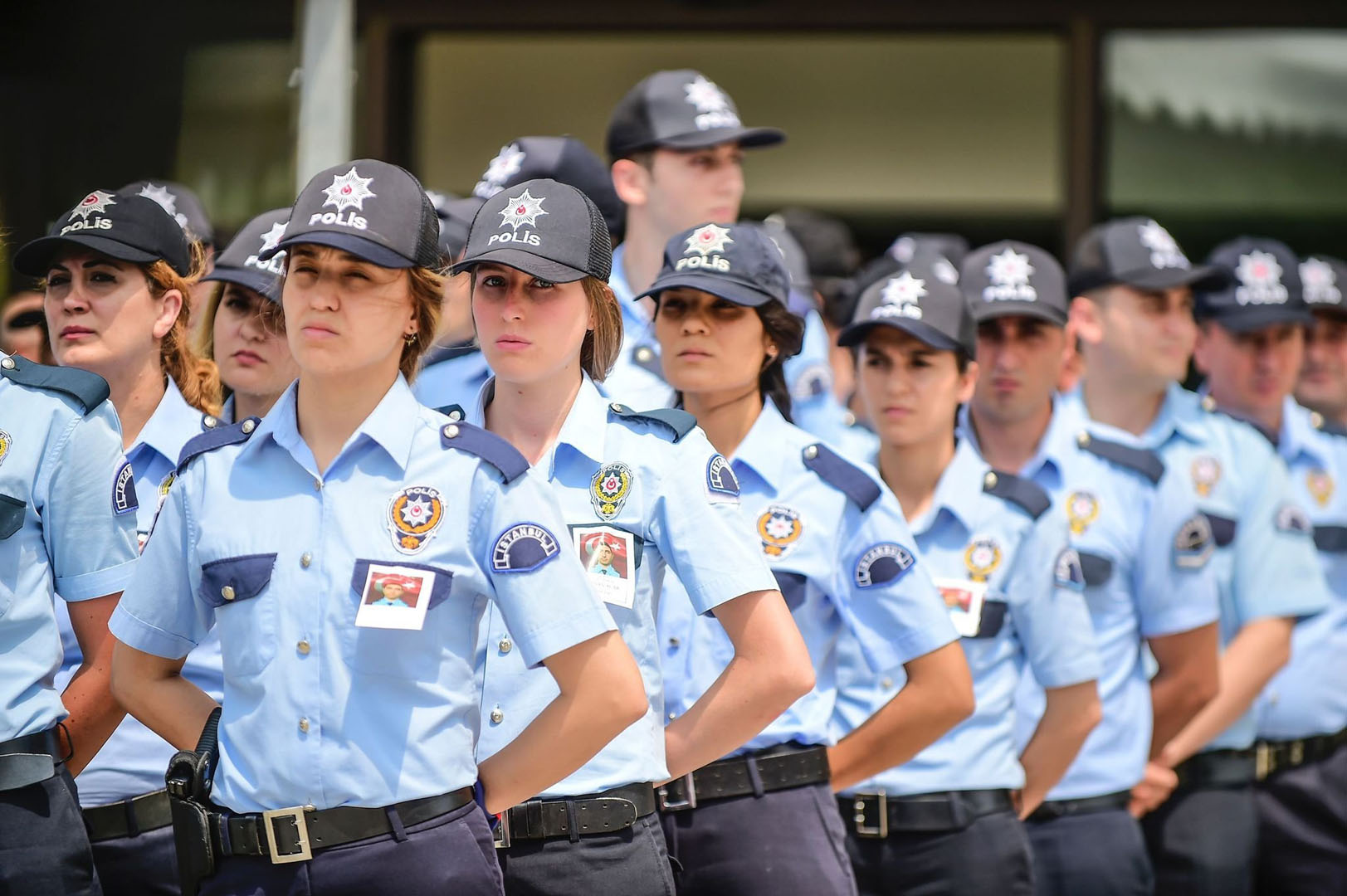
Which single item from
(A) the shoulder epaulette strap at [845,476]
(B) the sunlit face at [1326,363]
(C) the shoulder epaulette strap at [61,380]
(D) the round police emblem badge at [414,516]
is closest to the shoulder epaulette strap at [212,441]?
(D) the round police emblem badge at [414,516]

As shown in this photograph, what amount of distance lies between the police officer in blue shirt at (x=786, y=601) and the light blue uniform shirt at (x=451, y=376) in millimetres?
416

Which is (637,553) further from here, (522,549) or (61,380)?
(61,380)

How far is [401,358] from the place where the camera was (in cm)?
305

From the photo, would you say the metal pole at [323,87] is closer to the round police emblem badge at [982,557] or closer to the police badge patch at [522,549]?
the round police emblem badge at [982,557]

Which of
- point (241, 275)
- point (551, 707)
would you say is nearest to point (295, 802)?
point (551, 707)

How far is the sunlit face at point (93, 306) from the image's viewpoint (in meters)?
3.62

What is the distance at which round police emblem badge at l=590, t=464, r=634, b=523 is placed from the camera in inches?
127

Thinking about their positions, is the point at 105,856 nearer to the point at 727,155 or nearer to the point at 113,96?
the point at 727,155

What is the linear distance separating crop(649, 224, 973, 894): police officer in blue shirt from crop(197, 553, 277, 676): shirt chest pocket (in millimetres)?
1152

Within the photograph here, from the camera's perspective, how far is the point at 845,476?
393cm

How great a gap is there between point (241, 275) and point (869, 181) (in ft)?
19.3

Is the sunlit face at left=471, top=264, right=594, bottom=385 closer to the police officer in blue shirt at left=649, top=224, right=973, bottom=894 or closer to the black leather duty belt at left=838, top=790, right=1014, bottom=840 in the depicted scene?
the police officer in blue shirt at left=649, top=224, right=973, bottom=894

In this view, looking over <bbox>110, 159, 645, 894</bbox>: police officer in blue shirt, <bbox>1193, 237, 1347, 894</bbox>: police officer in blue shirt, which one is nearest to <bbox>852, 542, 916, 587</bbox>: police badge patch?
<bbox>110, 159, 645, 894</bbox>: police officer in blue shirt

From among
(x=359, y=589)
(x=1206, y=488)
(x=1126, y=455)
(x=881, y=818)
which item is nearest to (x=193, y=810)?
(x=359, y=589)
